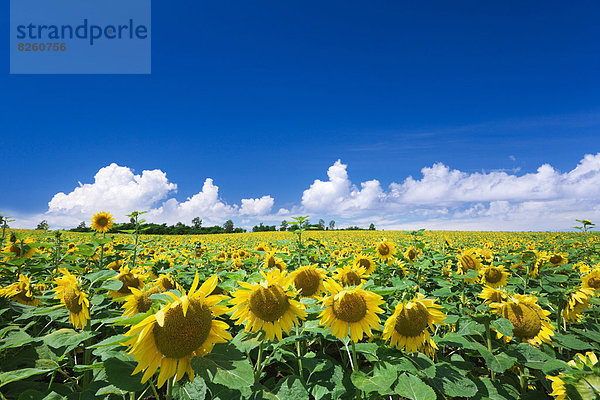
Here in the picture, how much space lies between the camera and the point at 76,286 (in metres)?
2.47

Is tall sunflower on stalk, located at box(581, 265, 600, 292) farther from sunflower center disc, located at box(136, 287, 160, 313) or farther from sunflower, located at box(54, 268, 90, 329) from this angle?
sunflower, located at box(54, 268, 90, 329)

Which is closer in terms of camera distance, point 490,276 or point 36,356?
point 36,356

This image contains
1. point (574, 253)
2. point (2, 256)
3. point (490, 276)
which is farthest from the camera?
point (574, 253)

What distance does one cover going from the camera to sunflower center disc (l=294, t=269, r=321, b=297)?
2980 millimetres

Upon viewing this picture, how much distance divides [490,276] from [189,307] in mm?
4871

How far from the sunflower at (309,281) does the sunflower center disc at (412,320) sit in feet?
2.86

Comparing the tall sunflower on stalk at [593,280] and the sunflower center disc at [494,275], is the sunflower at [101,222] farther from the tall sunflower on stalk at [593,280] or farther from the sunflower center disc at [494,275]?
the tall sunflower on stalk at [593,280]

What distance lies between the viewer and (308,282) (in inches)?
117

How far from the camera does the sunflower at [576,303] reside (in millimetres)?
3229

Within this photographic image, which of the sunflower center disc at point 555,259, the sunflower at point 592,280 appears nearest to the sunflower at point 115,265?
the sunflower at point 592,280

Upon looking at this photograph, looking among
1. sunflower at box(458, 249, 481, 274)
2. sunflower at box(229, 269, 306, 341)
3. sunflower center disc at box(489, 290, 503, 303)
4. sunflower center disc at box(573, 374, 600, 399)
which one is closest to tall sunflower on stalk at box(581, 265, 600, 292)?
sunflower at box(458, 249, 481, 274)

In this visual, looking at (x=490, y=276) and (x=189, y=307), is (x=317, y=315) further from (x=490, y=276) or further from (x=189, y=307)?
(x=490, y=276)

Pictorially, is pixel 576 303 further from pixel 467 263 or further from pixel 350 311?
pixel 350 311

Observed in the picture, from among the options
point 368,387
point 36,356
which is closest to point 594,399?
point 368,387
